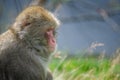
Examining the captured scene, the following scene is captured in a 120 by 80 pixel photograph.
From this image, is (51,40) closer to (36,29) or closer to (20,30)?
(36,29)

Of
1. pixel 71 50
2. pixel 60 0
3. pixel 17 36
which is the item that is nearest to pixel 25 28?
pixel 17 36

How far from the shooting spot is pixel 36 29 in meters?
6.25

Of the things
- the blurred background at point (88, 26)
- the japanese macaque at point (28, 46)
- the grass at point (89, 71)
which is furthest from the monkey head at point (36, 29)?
the blurred background at point (88, 26)

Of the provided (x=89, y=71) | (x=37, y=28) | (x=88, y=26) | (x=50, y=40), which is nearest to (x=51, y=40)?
(x=50, y=40)

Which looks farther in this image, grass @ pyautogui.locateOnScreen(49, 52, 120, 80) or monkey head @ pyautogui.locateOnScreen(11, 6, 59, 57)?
grass @ pyautogui.locateOnScreen(49, 52, 120, 80)

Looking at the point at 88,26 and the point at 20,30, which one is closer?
the point at 20,30

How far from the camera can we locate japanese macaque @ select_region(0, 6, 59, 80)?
246 inches

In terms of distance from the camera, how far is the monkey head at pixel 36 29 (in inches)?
246

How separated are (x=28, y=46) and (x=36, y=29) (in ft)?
0.62

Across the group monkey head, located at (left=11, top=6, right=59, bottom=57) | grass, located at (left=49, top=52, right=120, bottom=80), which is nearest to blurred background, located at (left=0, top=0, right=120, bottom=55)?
grass, located at (left=49, top=52, right=120, bottom=80)

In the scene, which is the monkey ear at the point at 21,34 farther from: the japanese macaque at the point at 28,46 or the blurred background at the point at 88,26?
the blurred background at the point at 88,26

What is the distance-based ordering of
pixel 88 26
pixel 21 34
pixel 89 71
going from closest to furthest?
pixel 21 34 → pixel 89 71 → pixel 88 26

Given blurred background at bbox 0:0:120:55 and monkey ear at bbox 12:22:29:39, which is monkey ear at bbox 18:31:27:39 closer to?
monkey ear at bbox 12:22:29:39

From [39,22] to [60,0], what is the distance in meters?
3.71
